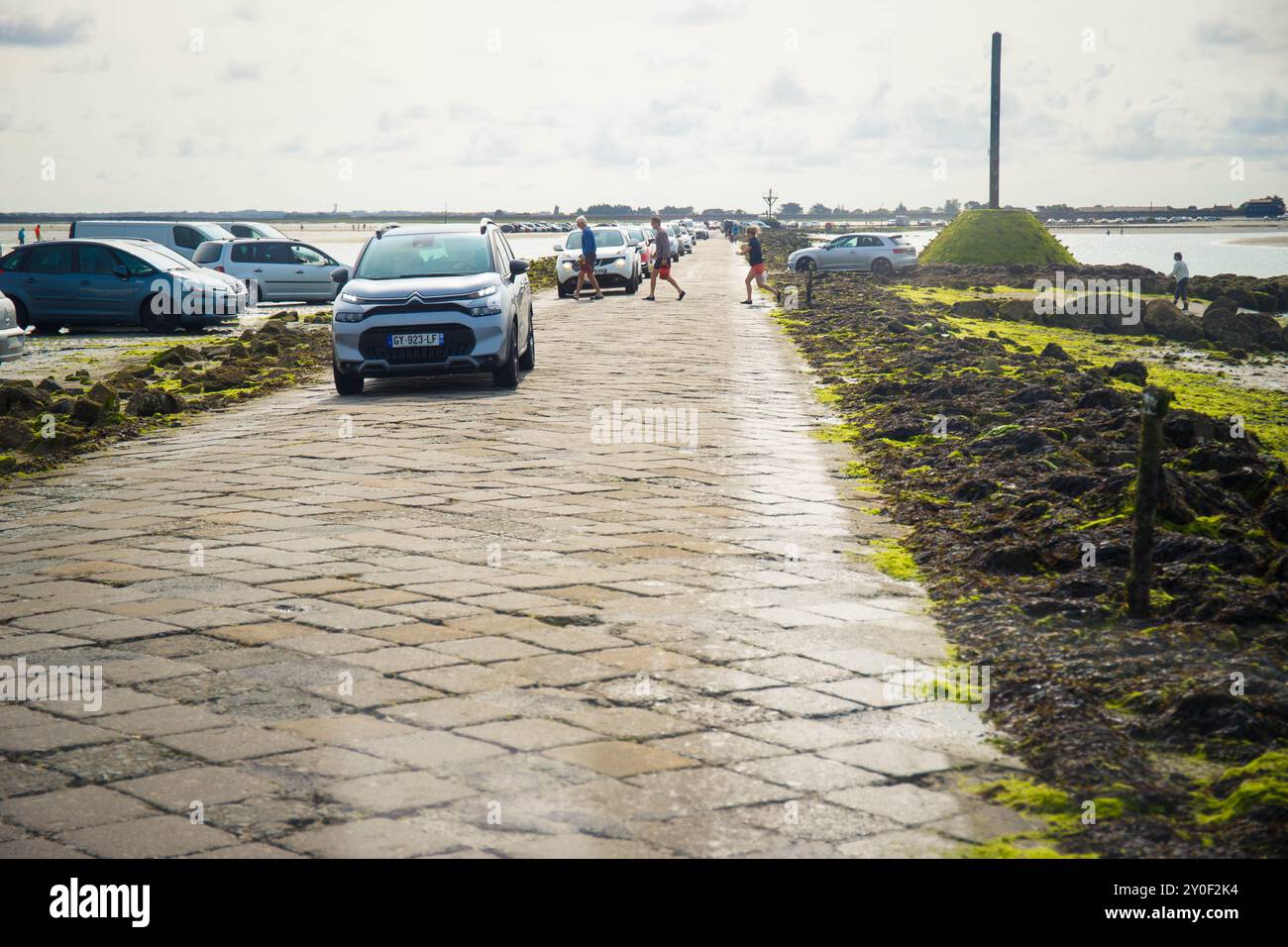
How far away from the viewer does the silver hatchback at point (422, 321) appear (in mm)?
12766

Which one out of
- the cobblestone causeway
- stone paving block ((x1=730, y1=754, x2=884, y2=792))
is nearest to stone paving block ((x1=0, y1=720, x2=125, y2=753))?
the cobblestone causeway

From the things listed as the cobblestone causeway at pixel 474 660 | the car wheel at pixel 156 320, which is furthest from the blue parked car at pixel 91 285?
the cobblestone causeway at pixel 474 660

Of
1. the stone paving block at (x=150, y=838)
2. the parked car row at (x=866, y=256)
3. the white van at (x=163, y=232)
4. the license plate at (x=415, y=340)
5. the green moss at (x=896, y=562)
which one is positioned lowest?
the stone paving block at (x=150, y=838)

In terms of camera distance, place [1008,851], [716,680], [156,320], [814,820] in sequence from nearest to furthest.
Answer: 1. [1008,851]
2. [814,820]
3. [716,680]
4. [156,320]

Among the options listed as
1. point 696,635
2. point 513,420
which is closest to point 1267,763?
point 696,635

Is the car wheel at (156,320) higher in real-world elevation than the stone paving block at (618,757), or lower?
higher

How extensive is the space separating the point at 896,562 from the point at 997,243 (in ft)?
153

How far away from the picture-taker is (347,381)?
13273 millimetres

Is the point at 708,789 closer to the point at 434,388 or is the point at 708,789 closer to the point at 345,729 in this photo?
the point at 345,729

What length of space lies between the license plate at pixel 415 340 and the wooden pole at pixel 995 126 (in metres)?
42.8

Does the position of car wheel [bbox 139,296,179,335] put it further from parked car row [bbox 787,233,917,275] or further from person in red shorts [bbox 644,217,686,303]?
parked car row [bbox 787,233,917,275]

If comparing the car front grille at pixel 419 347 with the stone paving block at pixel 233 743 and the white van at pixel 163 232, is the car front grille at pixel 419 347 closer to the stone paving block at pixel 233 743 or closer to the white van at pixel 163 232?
the stone paving block at pixel 233 743

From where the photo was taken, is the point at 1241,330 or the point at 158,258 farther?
the point at 1241,330
